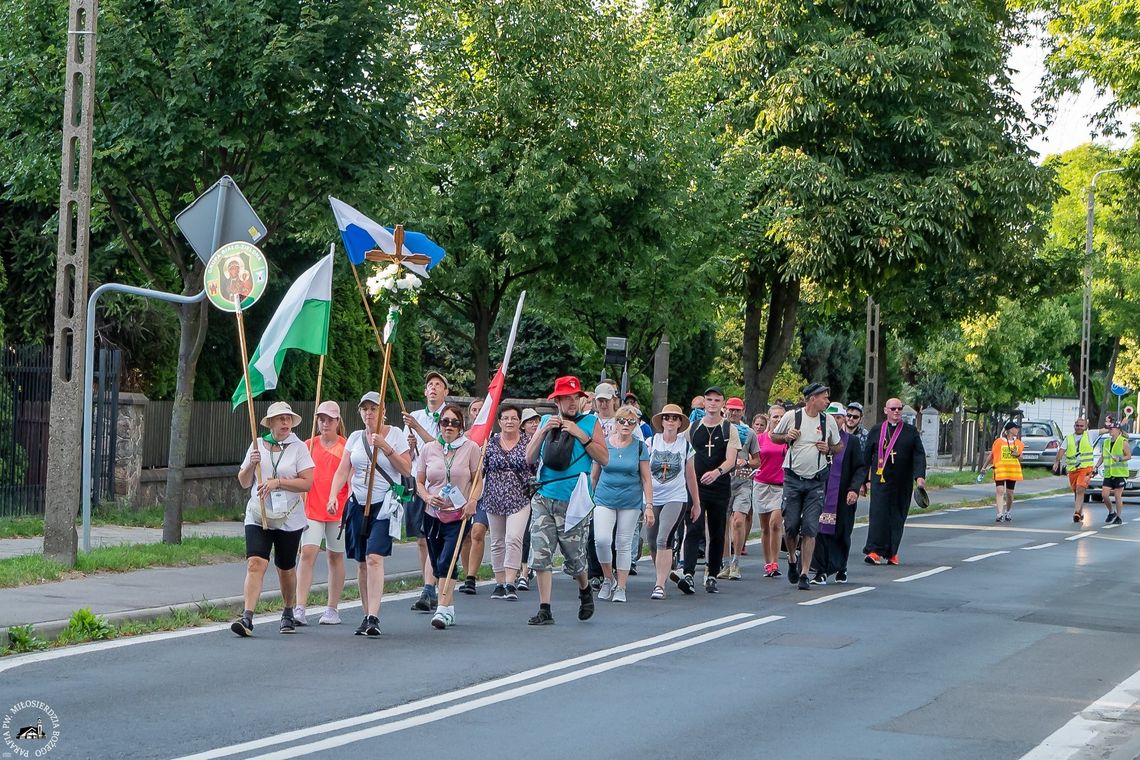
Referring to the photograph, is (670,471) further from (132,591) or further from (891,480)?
(891,480)

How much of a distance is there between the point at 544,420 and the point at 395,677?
321 centimetres

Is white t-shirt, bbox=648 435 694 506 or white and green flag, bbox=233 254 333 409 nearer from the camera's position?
white and green flag, bbox=233 254 333 409

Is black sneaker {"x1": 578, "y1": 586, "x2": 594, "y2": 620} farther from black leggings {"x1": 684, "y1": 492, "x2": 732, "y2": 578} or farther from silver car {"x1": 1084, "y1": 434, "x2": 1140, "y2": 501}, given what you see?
silver car {"x1": 1084, "y1": 434, "x2": 1140, "y2": 501}

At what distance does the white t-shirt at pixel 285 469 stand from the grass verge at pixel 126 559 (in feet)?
8.63

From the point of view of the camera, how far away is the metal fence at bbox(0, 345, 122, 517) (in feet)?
58.4

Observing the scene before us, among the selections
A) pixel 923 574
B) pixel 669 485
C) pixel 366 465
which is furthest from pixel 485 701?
pixel 923 574

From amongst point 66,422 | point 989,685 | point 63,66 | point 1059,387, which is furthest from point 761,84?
point 1059,387

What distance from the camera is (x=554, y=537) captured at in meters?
11.6

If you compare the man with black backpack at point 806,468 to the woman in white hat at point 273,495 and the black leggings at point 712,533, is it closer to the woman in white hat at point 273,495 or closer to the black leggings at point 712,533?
the black leggings at point 712,533

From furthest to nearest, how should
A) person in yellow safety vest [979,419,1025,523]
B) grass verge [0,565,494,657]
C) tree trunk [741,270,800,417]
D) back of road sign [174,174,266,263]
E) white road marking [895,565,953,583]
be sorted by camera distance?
tree trunk [741,270,800,417], person in yellow safety vest [979,419,1025,523], white road marking [895,565,953,583], back of road sign [174,174,266,263], grass verge [0,565,494,657]

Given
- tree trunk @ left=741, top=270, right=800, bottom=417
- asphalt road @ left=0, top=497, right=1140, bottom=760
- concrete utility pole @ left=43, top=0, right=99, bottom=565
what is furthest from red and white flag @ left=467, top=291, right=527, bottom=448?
tree trunk @ left=741, top=270, right=800, bottom=417

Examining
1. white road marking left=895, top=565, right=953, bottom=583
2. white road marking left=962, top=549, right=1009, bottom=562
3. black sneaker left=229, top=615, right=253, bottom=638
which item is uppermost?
black sneaker left=229, top=615, right=253, bottom=638

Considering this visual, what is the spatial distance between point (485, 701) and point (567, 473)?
3.48 meters

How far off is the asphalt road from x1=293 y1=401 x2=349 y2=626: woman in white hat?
36cm
